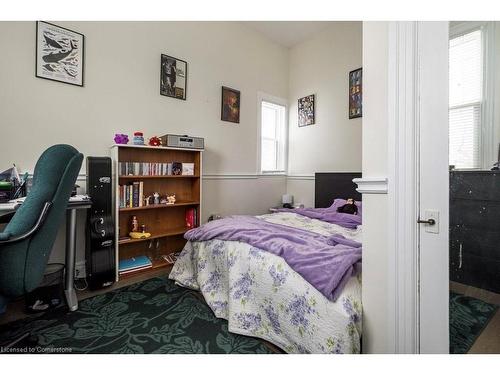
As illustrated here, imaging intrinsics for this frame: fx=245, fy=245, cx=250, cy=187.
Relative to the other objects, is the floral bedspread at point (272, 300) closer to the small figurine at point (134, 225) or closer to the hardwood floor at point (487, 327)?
the hardwood floor at point (487, 327)

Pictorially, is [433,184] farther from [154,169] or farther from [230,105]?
[230,105]

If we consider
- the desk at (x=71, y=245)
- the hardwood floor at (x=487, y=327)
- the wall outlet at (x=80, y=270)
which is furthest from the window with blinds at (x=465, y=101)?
the wall outlet at (x=80, y=270)

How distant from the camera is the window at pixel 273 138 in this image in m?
4.12

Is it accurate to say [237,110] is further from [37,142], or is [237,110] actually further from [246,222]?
[37,142]

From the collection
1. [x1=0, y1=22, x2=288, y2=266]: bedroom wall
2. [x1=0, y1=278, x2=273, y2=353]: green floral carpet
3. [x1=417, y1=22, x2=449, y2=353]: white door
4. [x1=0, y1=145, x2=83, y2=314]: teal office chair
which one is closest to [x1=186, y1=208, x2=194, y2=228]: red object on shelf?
[x1=0, y1=22, x2=288, y2=266]: bedroom wall

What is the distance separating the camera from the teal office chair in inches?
42.6

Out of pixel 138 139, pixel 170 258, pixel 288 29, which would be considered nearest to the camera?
pixel 138 139

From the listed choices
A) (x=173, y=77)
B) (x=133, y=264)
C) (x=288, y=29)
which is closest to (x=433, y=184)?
(x=133, y=264)

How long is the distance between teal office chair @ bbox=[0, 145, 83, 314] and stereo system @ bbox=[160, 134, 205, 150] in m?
1.39

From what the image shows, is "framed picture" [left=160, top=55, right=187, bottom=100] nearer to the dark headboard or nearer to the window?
the window

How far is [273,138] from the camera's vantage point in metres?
4.25

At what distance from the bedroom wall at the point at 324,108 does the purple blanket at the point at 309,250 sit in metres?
2.07

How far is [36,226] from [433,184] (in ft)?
5.66
